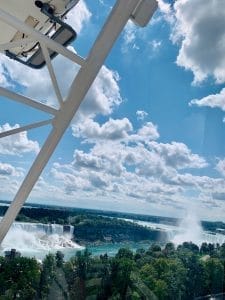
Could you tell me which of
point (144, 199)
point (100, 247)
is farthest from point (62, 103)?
point (144, 199)

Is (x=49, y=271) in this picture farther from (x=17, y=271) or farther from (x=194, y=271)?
(x=194, y=271)

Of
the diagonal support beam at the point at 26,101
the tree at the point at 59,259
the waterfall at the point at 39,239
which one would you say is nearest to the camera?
the diagonal support beam at the point at 26,101

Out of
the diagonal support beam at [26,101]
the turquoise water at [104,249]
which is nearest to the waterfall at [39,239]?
the turquoise water at [104,249]

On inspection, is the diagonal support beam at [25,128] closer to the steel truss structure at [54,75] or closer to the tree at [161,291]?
the steel truss structure at [54,75]

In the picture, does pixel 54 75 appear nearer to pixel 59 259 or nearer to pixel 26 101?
pixel 26 101

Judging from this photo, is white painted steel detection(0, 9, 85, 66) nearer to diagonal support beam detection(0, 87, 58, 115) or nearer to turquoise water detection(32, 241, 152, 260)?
diagonal support beam detection(0, 87, 58, 115)

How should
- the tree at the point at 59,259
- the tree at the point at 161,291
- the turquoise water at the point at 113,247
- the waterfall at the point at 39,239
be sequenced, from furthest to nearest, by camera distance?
the tree at the point at 161,291 → the turquoise water at the point at 113,247 → the tree at the point at 59,259 → the waterfall at the point at 39,239

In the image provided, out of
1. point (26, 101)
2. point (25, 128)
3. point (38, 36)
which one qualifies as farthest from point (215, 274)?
point (38, 36)

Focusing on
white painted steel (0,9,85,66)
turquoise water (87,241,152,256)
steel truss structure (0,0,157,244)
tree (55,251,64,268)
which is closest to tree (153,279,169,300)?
turquoise water (87,241,152,256)
